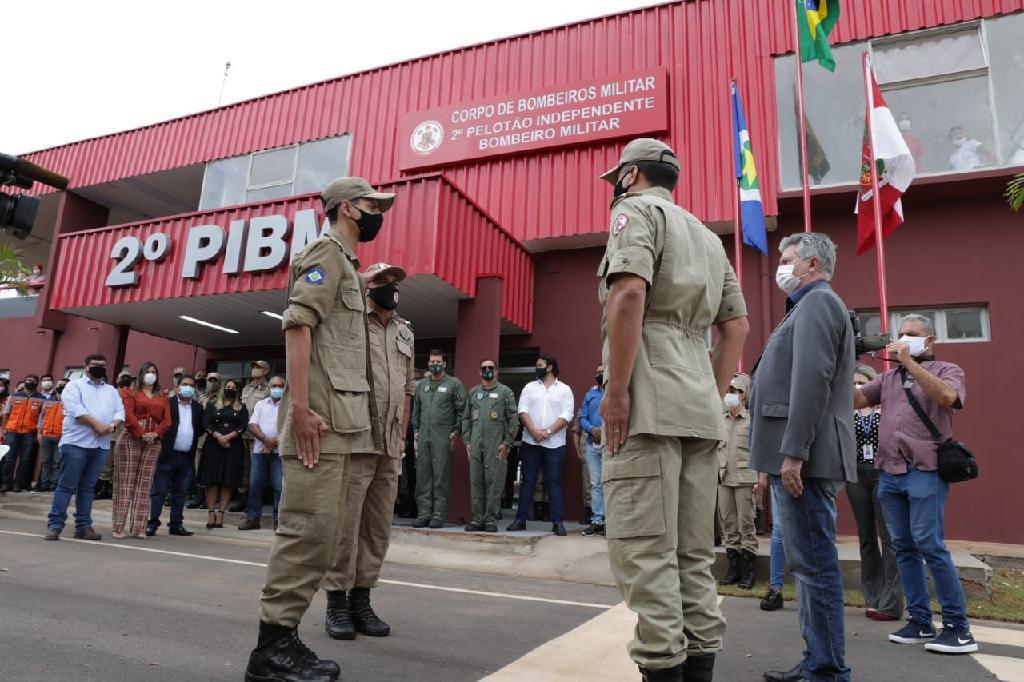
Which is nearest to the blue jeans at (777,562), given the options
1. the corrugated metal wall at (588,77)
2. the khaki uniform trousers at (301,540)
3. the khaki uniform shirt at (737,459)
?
the khaki uniform shirt at (737,459)

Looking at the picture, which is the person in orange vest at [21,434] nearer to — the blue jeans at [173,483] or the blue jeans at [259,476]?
the blue jeans at [173,483]

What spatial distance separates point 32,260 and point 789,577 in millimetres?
20679

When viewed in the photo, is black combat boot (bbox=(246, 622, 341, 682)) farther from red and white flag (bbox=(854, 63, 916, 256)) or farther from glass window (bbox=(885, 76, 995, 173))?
glass window (bbox=(885, 76, 995, 173))

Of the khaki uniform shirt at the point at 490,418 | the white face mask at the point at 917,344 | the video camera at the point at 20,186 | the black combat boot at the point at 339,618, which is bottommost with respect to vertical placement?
the black combat boot at the point at 339,618

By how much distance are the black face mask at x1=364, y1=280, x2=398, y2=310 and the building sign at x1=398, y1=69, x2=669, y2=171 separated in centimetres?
692

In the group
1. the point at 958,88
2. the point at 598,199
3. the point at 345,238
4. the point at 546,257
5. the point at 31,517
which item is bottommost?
the point at 31,517

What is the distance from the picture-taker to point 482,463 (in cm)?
711

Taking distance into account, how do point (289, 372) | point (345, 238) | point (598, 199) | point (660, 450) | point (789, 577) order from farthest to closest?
point (598, 199)
point (789, 577)
point (345, 238)
point (289, 372)
point (660, 450)

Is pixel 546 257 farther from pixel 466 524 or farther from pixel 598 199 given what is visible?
pixel 466 524

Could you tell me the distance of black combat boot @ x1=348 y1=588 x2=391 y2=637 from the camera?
10.2 feet

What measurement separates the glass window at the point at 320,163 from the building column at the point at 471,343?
184 inches

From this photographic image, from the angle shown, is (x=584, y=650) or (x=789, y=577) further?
(x=789, y=577)

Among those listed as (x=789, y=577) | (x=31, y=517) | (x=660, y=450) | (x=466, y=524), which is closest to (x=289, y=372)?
(x=660, y=450)

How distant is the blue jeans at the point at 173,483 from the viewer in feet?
23.3
